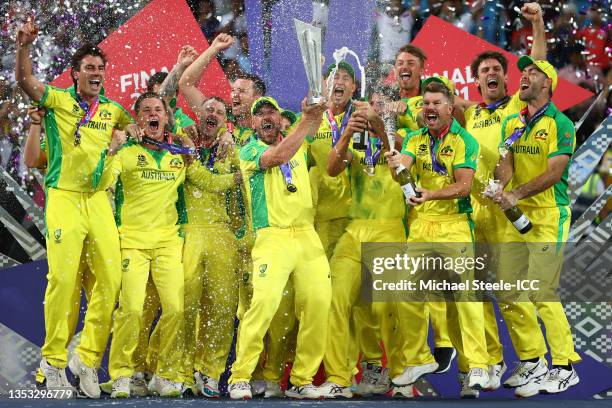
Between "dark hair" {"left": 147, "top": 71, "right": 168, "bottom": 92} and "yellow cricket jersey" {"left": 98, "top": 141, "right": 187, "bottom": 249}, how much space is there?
587mm

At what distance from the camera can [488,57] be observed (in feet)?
28.7

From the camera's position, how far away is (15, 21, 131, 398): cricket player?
8297 millimetres

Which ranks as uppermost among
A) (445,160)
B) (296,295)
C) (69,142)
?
(69,142)

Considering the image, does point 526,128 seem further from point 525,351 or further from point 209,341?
point 209,341

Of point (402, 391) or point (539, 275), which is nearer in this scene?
point (539, 275)

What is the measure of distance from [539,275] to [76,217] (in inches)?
127

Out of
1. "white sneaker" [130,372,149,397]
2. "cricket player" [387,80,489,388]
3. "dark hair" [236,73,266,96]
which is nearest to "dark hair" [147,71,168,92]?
"dark hair" [236,73,266,96]

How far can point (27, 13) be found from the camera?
945 cm

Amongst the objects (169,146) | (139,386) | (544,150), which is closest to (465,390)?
(544,150)

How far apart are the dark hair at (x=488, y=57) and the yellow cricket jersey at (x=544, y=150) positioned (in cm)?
47

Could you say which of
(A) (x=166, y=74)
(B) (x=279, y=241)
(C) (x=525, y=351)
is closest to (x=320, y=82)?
(B) (x=279, y=241)

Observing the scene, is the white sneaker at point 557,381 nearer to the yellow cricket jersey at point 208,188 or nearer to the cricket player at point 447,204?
the cricket player at point 447,204

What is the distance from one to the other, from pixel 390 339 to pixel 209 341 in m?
1.31

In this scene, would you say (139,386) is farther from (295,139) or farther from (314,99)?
(314,99)
